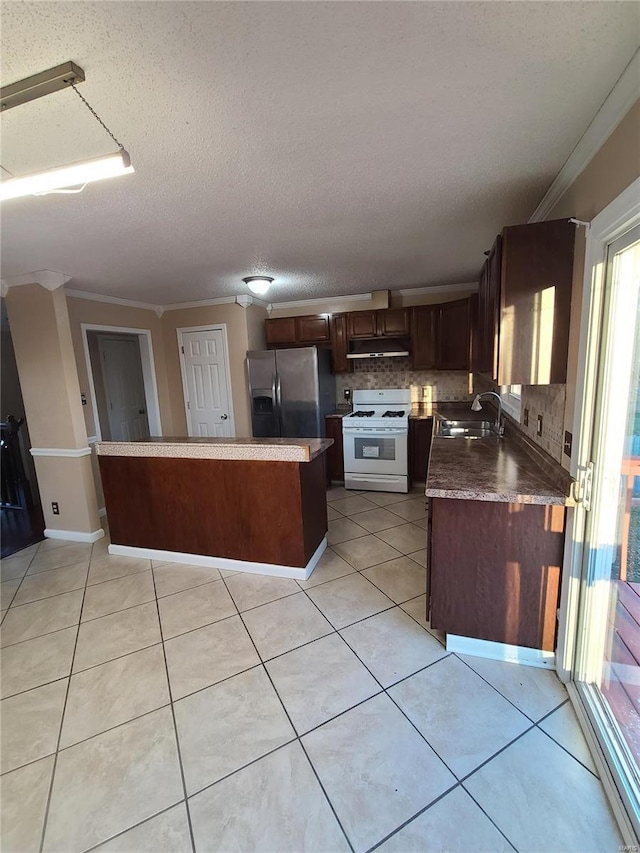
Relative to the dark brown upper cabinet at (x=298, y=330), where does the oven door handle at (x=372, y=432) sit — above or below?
below

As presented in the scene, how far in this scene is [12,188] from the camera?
130 cm

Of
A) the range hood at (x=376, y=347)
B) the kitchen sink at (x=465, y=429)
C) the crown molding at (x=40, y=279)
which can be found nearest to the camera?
the crown molding at (x=40, y=279)

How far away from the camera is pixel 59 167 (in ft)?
4.03

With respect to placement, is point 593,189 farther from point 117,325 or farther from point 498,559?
point 117,325

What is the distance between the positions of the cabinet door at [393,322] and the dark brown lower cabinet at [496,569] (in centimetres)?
288

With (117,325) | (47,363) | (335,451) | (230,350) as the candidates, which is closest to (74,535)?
(47,363)

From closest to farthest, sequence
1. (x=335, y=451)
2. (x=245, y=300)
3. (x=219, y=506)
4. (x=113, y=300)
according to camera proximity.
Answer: (x=219, y=506) → (x=113, y=300) → (x=245, y=300) → (x=335, y=451)

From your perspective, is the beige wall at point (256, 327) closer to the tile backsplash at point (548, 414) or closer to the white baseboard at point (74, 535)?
the white baseboard at point (74, 535)

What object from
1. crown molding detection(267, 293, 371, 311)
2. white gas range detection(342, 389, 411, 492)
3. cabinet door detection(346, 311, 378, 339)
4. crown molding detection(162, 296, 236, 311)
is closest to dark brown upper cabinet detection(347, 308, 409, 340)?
cabinet door detection(346, 311, 378, 339)

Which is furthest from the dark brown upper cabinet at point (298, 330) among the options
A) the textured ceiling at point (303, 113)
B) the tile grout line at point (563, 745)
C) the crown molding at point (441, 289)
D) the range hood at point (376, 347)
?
the tile grout line at point (563, 745)

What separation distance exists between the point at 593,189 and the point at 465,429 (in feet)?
7.46

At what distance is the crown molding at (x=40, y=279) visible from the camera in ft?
9.92

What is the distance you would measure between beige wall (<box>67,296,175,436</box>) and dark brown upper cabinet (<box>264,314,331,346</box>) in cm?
141

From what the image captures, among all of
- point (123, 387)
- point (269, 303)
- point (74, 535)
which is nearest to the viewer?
point (74, 535)
